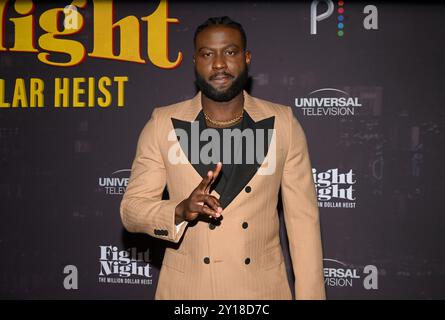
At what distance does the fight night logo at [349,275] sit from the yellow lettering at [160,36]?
1799 mm

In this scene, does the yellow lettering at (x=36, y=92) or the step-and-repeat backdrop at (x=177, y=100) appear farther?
the yellow lettering at (x=36, y=92)

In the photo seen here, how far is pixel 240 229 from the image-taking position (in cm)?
170

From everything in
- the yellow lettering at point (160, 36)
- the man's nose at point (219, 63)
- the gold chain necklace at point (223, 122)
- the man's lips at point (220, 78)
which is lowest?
the gold chain necklace at point (223, 122)

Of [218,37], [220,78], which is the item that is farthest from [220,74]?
[218,37]

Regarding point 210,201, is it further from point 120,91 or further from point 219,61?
point 120,91

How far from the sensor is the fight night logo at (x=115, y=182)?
3.27 m

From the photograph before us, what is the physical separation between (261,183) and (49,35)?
→ 7.60ft

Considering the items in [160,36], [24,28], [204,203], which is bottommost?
[204,203]

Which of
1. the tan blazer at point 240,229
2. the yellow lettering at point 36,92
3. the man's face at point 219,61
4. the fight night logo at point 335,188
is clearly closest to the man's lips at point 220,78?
the man's face at point 219,61

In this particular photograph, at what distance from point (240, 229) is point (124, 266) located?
187 cm

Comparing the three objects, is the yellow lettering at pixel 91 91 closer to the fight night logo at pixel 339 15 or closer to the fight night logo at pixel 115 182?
the fight night logo at pixel 115 182

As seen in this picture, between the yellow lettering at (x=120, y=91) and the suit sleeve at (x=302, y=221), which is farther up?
the yellow lettering at (x=120, y=91)

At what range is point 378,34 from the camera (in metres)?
3.06
